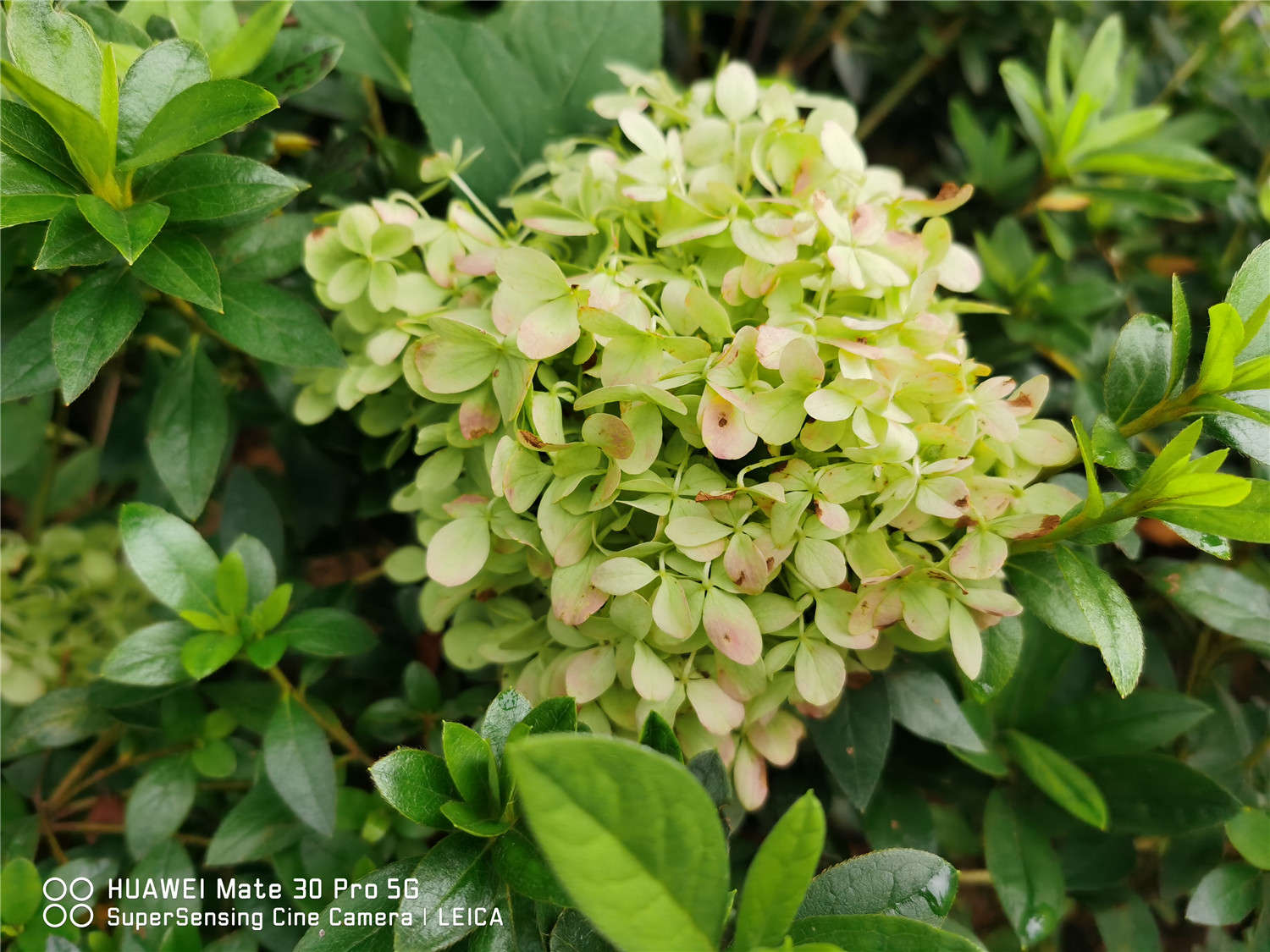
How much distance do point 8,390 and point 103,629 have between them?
369 millimetres

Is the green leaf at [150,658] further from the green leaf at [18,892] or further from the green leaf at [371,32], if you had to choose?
the green leaf at [371,32]

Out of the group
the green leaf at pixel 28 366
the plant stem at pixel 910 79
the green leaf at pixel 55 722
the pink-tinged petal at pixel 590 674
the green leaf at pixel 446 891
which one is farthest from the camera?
the plant stem at pixel 910 79

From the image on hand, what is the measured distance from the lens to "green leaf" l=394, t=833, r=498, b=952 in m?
0.58

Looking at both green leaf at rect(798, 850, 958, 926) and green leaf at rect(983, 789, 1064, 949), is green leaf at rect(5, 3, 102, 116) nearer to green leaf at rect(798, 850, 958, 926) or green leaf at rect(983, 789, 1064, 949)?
green leaf at rect(798, 850, 958, 926)

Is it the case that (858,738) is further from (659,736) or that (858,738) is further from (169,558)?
(169,558)

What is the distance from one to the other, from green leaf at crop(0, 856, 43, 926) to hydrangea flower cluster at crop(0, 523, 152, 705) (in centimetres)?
23

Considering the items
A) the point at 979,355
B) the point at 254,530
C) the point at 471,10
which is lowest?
the point at 254,530

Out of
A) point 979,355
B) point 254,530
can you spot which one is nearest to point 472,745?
point 254,530

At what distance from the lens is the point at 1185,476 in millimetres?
633

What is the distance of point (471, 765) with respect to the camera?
0.61 metres

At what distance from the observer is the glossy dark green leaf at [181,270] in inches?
28.2

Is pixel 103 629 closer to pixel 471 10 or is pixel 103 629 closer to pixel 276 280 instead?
pixel 276 280

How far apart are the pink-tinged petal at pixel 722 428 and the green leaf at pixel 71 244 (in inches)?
19.5

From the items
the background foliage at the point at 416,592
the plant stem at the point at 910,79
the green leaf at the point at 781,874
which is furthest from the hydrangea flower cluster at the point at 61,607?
the plant stem at the point at 910,79
